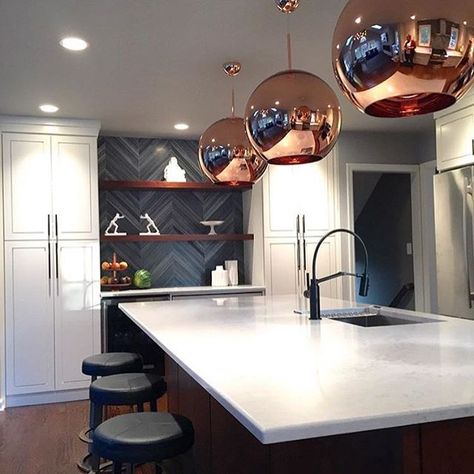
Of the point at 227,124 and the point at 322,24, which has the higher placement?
the point at 322,24

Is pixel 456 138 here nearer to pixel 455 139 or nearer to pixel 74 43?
pixel 455 139

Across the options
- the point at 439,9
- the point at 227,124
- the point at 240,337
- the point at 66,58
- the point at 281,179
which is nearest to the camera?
the point at 439,9

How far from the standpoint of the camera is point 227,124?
2.85 metres

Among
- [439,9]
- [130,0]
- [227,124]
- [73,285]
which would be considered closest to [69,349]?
[73,285]

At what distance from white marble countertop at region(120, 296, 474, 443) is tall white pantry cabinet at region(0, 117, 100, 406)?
7.48 feet

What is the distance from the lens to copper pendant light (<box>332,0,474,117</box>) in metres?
1.34

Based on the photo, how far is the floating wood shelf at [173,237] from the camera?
16.8 feet

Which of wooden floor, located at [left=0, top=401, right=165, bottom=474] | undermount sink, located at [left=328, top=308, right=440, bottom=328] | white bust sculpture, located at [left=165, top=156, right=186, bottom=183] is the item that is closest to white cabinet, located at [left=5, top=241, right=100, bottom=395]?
wooden floor, located at [left=0, top=401, right=165, bottom=474]

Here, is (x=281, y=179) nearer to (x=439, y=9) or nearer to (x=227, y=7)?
(x=227, y=7)

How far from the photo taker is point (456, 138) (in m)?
3.88

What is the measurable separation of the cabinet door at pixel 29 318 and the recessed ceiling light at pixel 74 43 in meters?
2.05

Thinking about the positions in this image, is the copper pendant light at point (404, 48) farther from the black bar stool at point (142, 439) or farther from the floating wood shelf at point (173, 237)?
the floating wood shelf at point (173, 237)

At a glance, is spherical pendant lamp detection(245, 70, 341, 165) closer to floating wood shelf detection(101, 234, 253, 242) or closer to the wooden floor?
the wooden floor

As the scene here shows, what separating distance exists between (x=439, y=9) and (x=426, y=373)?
923 mm
